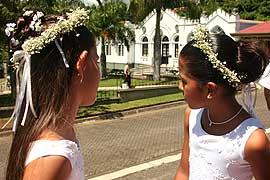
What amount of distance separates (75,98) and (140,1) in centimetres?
2128

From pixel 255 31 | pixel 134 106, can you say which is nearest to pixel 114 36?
pixel 255 31

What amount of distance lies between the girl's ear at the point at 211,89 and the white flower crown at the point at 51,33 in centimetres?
87

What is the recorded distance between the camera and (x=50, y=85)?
5.82 ft

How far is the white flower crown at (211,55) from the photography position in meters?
2.34

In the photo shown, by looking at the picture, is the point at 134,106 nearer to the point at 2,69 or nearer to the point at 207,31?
the point at 207,31

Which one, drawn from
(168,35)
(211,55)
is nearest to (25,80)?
(211,55)

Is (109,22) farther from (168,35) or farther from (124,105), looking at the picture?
(124,105)

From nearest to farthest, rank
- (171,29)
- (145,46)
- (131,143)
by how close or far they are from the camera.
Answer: (131,143)
(171,29)
(145,46)

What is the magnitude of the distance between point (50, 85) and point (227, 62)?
109 centimetres

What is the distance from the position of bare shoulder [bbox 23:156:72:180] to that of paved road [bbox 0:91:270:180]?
19.0ft

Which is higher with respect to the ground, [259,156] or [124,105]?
[259,156]

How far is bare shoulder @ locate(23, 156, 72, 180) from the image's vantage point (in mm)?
1569

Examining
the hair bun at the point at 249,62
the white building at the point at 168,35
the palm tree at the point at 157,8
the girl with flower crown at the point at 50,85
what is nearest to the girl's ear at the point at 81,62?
the girl with flower crown at the point at 50,85

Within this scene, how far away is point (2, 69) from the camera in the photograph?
31625mm
